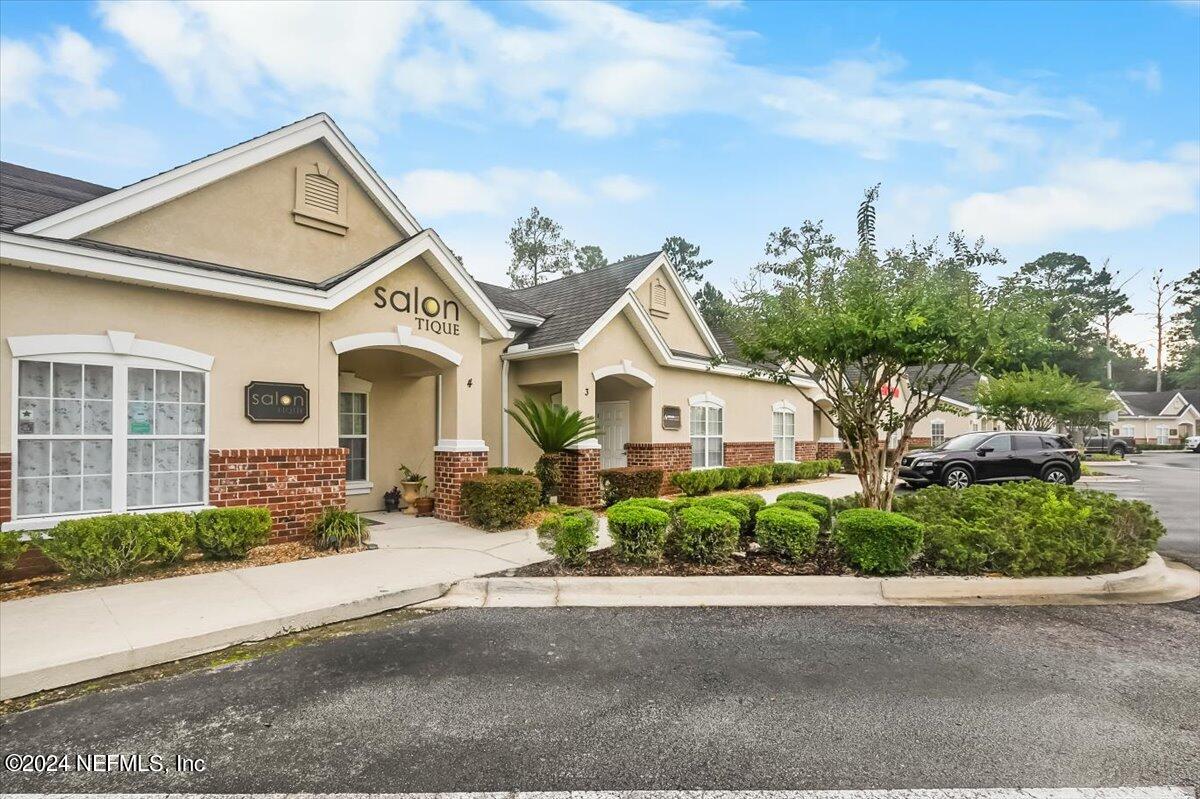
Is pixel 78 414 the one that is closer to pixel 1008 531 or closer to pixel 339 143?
pixel 339 143

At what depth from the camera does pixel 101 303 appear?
22.0 feet

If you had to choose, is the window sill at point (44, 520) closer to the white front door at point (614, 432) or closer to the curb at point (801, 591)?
the curb at point (801, 591)

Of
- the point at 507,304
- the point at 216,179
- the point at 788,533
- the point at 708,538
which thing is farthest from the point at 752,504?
the point at 216,179

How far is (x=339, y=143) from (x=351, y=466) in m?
Result: 5.96

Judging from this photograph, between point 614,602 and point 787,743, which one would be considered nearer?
point 787,743

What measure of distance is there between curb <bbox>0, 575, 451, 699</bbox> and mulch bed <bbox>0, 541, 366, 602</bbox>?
228cm

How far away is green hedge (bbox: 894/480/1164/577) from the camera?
20.7ft

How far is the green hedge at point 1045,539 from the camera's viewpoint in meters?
6.31

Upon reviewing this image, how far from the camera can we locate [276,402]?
797cm

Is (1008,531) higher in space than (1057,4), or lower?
lower

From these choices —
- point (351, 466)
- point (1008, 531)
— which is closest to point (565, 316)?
point (351, 466)

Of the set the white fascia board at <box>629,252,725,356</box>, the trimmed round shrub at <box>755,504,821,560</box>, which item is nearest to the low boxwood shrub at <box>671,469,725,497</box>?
the white fascia board at <box>629,252,725,356</box>

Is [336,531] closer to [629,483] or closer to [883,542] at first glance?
[629,483]

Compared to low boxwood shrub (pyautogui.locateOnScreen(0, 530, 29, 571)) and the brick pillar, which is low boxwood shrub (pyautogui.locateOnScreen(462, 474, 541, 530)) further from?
low boxwood shrub (pyautogui.locateOnScreen(0, 530, 29, 571))
